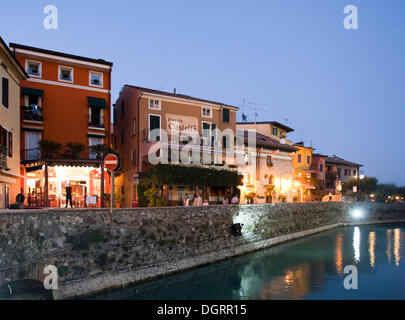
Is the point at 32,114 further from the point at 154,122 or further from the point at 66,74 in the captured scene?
the point at 154,122

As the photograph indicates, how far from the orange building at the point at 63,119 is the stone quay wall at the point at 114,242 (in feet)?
29.0

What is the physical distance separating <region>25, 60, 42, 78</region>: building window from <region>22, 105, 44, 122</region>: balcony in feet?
9.27

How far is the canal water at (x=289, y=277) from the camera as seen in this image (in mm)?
17438

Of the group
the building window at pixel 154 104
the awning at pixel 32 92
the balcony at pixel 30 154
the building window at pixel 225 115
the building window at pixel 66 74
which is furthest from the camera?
the building window at pixel 225 115

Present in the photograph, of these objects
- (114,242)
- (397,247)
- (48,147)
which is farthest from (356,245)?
(48,147)

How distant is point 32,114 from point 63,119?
8.29 ft

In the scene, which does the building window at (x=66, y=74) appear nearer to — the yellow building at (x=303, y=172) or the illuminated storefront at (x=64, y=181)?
the illuminated storefront at (x=64, y=181)

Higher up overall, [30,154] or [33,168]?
[30,154]

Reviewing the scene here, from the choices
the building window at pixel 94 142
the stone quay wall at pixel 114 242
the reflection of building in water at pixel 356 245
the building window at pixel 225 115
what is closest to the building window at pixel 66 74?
the building window at pixel 94 142

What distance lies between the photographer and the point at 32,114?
93.1ft

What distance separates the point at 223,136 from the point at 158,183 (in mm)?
12908

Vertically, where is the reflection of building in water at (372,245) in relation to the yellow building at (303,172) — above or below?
below

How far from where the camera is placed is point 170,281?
18672 millimetres

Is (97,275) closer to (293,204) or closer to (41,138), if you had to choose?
(41,138)
